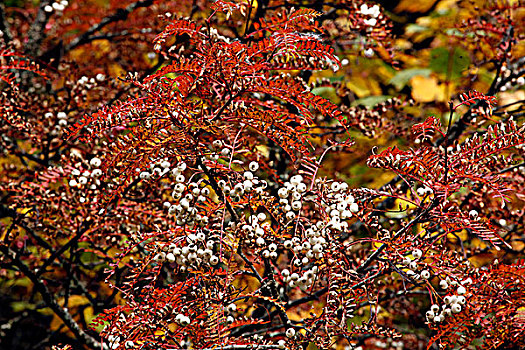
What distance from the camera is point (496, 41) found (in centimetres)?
211

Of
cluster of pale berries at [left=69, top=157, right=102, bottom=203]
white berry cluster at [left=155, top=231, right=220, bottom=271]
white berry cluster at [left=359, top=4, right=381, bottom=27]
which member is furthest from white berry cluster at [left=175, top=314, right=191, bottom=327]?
white berry cluster at [left=359, top=4, right=381, bottom=27]

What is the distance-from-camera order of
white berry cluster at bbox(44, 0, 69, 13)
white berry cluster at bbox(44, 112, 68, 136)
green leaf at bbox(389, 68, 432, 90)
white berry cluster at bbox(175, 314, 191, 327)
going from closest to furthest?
white berry cluster at bbox(175, 314, 191, 327)
white berry cluster at bbox(44, 112, 68, 136)
white berry cluster at bbox(44, 0, 69, 13)
green leaf at bbox(389, 68, 432, 90)

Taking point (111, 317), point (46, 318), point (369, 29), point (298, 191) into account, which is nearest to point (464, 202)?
point (369, 29)

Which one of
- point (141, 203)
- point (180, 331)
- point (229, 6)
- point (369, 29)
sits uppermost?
point (229, 6)

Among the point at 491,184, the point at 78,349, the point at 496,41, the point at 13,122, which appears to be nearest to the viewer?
the point at 491,184

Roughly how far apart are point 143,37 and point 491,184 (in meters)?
2.10

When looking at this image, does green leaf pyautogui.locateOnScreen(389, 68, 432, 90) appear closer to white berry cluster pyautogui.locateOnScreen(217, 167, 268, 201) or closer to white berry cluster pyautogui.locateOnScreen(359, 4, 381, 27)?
white berry cluster pyautogui.locateOnScreen(359, 4, 381, 27)

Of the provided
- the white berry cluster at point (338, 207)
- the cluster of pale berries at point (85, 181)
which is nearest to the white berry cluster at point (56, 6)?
the cluster of pale berries at point (85, 181)

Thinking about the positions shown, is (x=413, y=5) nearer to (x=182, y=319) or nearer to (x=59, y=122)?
(x=59, y=122)

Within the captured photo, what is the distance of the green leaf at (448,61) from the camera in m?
2.81

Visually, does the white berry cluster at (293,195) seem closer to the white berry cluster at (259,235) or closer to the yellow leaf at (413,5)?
the white berry cluster at (259,235)

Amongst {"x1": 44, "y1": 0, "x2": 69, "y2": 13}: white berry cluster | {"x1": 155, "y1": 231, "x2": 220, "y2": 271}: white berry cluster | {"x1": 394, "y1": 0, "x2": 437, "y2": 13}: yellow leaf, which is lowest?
{"x1": 155, "y1": 231, "x2": 220, "y2": 271}: white berry cluster

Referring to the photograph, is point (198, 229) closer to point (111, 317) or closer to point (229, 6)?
point (111, 317)

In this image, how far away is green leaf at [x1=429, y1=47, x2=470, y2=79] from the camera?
2.81m
